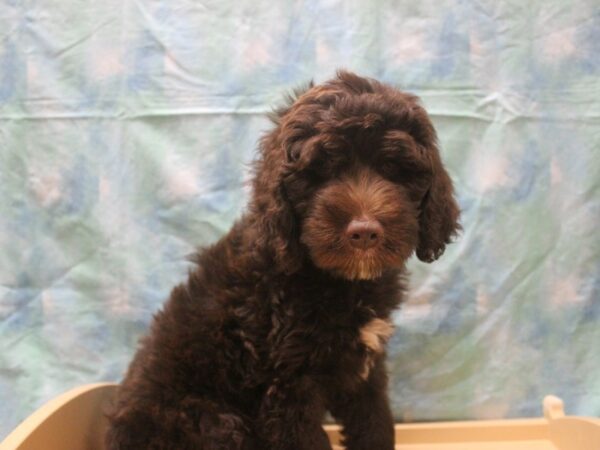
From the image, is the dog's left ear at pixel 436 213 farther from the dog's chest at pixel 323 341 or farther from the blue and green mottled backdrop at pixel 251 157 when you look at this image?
the blue and green mottled backdrop at pixel 251 157

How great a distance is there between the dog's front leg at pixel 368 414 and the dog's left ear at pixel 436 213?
20.9 inches

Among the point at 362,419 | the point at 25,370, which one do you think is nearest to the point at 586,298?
the point at 362,419

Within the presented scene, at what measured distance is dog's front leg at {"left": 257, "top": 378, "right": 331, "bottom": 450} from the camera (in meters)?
2.12

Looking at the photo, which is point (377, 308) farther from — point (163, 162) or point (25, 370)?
point (25, 370)

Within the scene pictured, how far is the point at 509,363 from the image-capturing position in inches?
121

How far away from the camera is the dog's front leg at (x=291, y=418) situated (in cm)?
212

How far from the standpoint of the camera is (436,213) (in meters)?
2.17

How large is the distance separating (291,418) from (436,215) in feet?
2.71

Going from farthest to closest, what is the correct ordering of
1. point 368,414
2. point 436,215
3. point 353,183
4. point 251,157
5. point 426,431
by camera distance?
point 251,157 < point 426,431 < point 368,414 < point 436,215 < point 353,183

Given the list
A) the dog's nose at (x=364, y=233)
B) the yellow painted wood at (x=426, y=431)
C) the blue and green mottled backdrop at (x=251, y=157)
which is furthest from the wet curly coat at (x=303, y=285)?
the blue and green mottled backdrop at (x=251, y=157)

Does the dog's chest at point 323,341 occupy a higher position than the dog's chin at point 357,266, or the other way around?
the dog's chin at point 357,266

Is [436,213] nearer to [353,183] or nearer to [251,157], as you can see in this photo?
[353,183]

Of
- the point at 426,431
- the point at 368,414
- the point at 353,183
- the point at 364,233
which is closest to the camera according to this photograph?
the point at 364,233

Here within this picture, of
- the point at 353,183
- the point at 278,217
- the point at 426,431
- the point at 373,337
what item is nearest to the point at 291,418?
the point at 373,337
